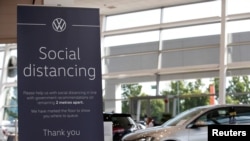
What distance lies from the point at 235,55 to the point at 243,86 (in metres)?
1.11

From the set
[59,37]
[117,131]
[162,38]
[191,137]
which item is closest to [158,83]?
[162,38]

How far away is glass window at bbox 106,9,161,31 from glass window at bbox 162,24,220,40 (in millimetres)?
706

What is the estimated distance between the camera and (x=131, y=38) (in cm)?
1803

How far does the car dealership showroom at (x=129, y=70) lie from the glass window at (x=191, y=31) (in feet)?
0.12

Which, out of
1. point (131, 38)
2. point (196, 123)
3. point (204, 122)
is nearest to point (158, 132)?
point (196, 123)

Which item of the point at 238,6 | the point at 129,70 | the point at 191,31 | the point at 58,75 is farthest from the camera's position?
the point at 129,70

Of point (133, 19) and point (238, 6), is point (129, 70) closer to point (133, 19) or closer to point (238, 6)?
point (133, 19)

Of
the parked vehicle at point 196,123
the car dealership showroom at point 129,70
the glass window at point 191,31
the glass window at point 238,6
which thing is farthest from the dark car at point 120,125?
the glass window at point 238,6

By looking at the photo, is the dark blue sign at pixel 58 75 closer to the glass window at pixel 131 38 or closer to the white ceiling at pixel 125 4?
the white ceiling at pixel 125 4

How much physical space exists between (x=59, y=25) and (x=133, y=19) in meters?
14.2

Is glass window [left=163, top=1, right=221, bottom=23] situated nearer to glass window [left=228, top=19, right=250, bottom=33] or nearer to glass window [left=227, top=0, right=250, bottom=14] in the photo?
glass window [left=227, top=0, right=250, bottom=14]

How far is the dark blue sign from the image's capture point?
3.87m

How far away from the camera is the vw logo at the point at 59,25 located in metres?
4.04

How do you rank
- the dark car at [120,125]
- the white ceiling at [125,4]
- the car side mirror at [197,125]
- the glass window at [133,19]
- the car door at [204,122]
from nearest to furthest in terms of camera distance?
the car door at [204,122] → the car side mirror at [197,125] → the dark car at [120,125] → the white ceiling at [125,4] → the glass window at [133,19]
